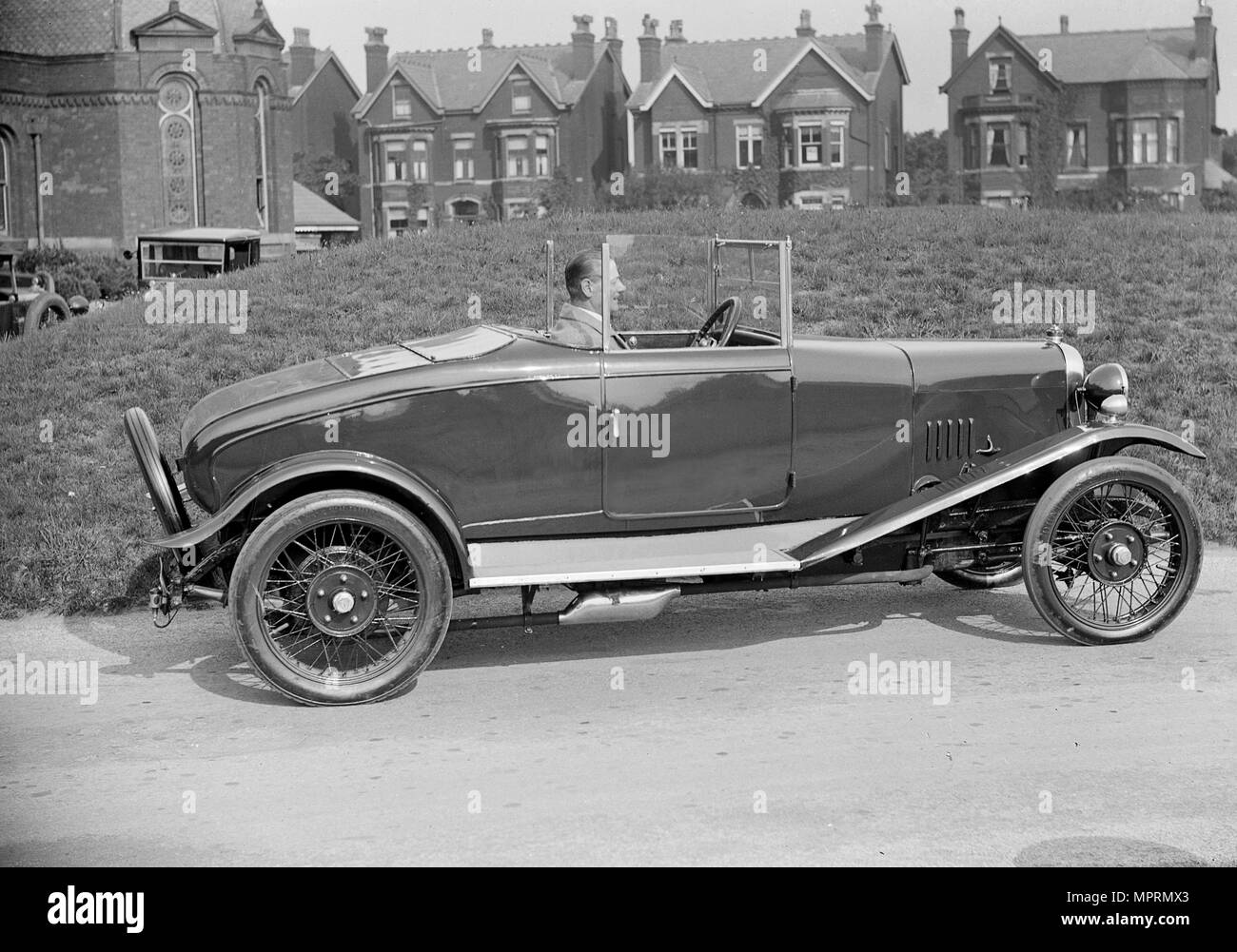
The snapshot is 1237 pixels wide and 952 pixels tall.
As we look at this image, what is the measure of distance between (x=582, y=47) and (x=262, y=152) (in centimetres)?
2173

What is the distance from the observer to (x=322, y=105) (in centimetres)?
6806

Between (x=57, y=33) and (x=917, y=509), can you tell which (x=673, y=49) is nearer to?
(x=57, y=33)

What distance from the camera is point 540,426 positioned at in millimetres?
6230

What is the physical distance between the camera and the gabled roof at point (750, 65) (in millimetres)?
57875

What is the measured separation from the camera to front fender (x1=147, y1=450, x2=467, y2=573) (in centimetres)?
580

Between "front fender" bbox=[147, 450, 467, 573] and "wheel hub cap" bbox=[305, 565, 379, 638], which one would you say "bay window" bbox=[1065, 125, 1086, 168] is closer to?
"front fender" bbox=[147, 450, 467, 573]

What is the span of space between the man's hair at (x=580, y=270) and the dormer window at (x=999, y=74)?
56884 millimetres

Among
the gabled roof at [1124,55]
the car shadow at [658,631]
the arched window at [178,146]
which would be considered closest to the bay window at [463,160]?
the arched window at [178,146]

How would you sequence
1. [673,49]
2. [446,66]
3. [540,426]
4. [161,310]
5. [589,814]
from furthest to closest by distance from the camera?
[446,66] → [673,49] → [161,310] → [540,426] → [589,814]

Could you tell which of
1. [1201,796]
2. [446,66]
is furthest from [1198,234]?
[446,66]

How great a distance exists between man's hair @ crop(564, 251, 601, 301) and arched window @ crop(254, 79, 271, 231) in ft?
133

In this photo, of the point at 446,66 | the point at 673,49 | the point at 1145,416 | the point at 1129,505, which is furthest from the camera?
the point at 446,66

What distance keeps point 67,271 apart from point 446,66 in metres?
33.1

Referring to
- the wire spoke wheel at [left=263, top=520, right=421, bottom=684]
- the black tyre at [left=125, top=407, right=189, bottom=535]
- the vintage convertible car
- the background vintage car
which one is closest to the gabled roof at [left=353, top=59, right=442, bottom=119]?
the background vintage car
